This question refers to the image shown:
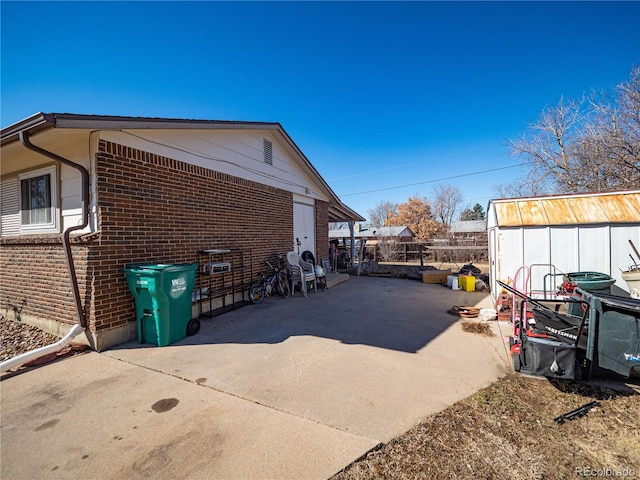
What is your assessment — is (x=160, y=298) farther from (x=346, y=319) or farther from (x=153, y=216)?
(x=346, y=319)

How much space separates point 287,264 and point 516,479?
7247 mm

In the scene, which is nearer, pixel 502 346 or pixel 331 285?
pixel 502 346

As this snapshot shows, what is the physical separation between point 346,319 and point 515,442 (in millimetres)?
3771

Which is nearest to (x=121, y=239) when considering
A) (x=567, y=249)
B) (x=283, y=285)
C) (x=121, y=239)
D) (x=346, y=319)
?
(x=121, y=239)

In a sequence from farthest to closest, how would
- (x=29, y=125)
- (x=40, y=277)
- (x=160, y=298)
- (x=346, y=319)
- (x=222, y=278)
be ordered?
(x=222, y=278) → (x=346, y=319) → (x=40, y=277) → (x=160, y=298) → (x=29, y=125)

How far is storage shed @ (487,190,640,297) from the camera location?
5.17m

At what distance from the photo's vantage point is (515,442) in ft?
7.52

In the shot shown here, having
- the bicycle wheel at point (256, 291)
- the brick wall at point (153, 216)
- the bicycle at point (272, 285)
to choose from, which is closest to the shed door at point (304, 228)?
the bicycle at point (272, 285)

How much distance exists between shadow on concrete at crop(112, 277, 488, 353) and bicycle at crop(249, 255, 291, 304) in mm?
255

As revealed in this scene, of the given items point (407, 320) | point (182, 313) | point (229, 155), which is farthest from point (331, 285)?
point (182, 313)

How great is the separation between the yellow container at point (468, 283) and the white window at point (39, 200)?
10097mm

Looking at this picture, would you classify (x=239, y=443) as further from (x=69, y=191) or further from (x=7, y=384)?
(x=69, y=191)

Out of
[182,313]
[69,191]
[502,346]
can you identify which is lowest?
[502,346]

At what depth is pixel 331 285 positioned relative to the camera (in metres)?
9.95
